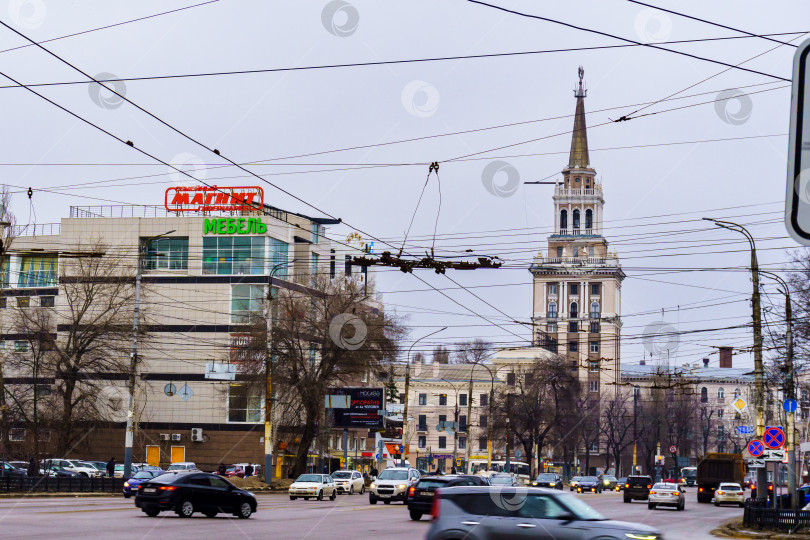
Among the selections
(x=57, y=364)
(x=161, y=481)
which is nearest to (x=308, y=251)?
(x=57, y=364)

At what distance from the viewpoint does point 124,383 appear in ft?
267

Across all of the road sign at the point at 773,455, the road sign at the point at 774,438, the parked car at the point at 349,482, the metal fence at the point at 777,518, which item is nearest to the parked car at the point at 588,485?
the parked car at the point at 349,482

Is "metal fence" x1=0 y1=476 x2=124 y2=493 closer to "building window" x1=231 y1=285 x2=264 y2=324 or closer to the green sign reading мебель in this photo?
"building window" x1=231 y1=285 x2=264 y2=324

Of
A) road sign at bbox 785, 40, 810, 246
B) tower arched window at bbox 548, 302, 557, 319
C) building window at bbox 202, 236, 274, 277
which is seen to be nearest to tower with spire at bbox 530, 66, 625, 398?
tower arched window at bbox 548, 302, 557, 319

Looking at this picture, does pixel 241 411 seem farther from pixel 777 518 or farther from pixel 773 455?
pixel 777 518

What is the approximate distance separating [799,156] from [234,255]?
3201 inches

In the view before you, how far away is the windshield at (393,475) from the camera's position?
45594mm

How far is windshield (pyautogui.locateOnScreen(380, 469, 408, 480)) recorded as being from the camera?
4559cm

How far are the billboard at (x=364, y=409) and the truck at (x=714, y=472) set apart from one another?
20854 mm

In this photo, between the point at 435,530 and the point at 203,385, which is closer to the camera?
the point at 435,530

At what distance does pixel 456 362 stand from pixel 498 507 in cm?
15387

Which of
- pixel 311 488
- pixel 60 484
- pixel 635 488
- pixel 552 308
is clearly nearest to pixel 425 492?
pixel 311 488

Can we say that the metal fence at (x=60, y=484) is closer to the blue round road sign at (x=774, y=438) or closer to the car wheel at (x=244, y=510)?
the car wheel at (x=244, y=510)

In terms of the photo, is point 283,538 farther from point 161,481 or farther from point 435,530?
point 161,481
